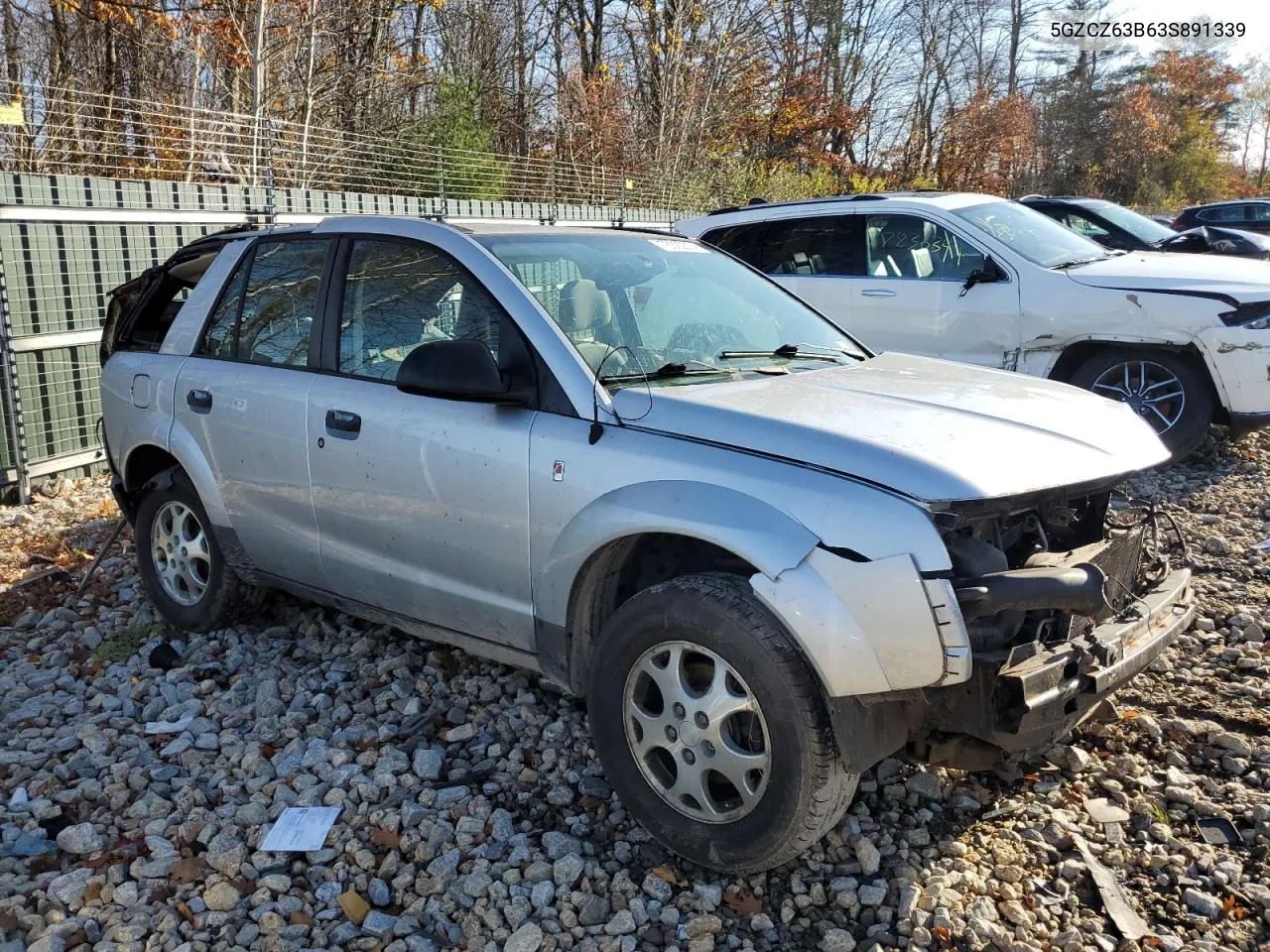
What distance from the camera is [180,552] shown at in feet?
16.0

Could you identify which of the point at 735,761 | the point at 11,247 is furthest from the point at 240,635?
the point at 11,247

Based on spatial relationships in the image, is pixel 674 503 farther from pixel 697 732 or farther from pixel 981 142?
pixel 981 142

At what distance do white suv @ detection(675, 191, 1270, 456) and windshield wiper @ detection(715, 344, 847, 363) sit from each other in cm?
392

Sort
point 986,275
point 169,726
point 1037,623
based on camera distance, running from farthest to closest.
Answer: point 986,275
point 169,726
point 1037,623

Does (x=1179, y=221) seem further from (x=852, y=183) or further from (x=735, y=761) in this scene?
(x=735, y=761)

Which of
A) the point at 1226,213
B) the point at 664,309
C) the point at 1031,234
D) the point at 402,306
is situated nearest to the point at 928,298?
the point at 1031,234

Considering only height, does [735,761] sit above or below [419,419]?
below

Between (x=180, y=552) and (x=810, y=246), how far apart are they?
18.3 ft

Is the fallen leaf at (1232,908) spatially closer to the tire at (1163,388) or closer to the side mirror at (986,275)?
the tire at (1163,388)

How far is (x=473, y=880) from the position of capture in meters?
3.03

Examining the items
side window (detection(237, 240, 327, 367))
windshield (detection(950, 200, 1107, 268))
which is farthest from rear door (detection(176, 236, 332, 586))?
windshield (detection(950, 200, 1107, 268))

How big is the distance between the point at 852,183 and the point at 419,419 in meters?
29.6

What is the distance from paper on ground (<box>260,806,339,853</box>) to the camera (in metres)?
3.22

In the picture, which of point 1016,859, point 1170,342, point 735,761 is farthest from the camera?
point 1170,342
